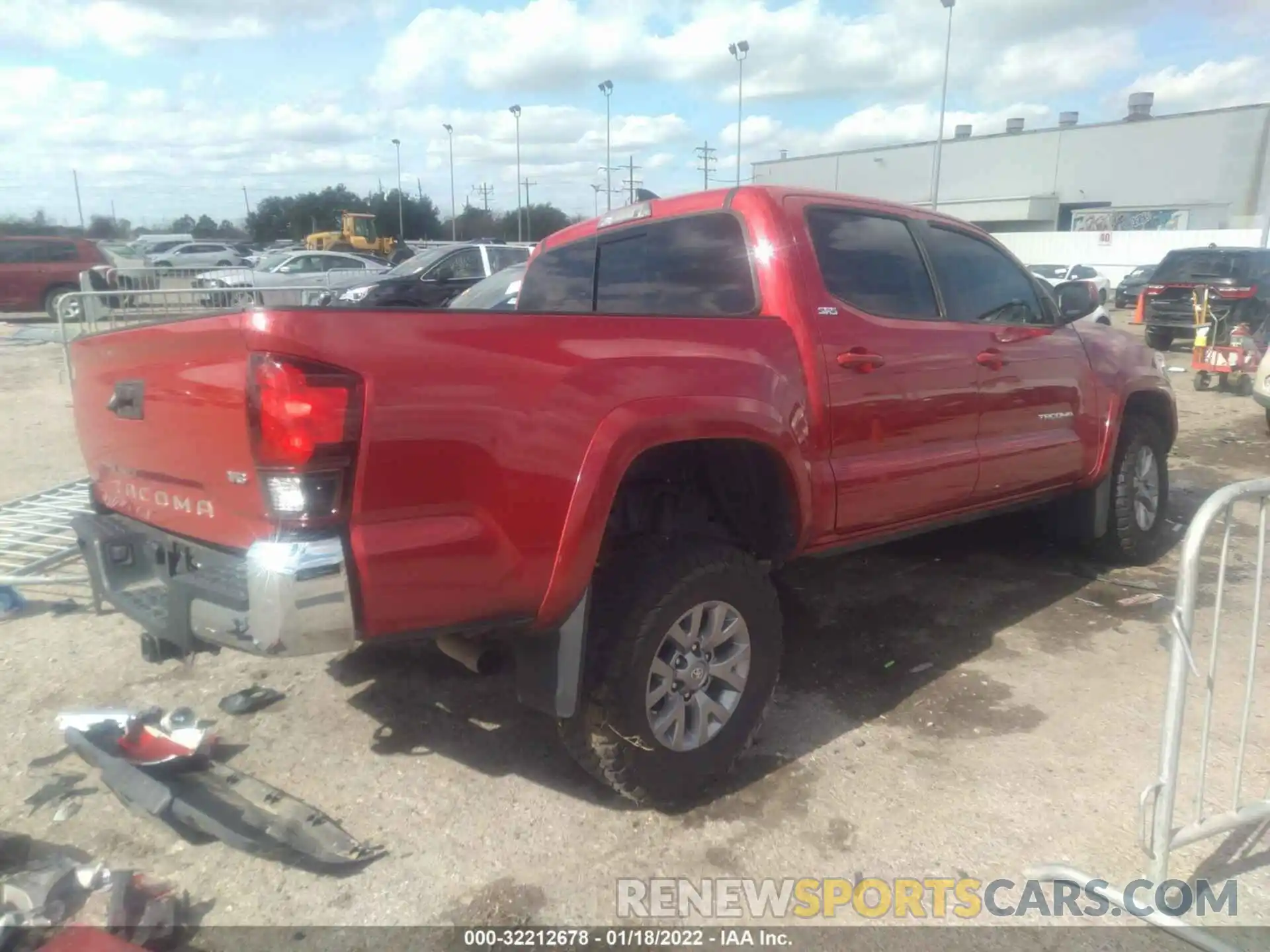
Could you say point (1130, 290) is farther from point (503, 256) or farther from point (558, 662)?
point (558, 662)

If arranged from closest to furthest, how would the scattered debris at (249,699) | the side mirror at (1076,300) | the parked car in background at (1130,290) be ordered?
the scattered debris at (249,699), the side mirror at (1076,300), the parked car in background at (1130,290)

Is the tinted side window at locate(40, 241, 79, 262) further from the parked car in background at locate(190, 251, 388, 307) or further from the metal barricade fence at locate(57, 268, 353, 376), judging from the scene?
the metal barricade fence at locate(57, 268, 353, 376)

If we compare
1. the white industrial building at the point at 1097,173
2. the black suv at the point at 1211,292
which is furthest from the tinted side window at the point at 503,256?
the white industrial building at the point at 1097,173

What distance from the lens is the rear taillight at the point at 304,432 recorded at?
7.23 ft

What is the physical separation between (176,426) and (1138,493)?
5.03 meters

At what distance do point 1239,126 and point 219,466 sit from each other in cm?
5863

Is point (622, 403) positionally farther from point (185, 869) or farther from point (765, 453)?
point (185, 869)

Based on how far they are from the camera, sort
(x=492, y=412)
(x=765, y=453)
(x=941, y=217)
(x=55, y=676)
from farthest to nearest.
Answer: (x=941, y=217) → (x=55, y=676) → (x=765, y=453) → (x=492, y=412)

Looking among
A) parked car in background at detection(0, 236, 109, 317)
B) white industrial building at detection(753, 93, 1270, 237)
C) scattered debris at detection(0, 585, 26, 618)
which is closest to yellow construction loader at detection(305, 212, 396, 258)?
white industrial building at detection(753, 93, 1270, 237)

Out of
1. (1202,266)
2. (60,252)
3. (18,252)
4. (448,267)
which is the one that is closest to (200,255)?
(60,252)

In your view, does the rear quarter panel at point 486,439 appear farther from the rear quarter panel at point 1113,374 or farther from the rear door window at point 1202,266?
the rear door window at point 1202,266

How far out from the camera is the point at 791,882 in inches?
106

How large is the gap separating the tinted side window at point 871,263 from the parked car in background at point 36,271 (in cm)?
1989

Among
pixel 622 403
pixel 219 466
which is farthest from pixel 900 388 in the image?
pixel 219 466
